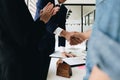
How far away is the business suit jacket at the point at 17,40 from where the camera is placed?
1.02 meters

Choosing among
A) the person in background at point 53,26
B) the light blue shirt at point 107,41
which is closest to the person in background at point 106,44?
the light blue shirt at point 107,41

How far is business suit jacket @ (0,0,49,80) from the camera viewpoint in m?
1.02

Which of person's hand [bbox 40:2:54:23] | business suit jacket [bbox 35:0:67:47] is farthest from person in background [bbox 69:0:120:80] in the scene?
business suit jacket [bbox 35:0:67:47]

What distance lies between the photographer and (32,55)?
115 cm

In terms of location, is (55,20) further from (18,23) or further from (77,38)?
(18,23)

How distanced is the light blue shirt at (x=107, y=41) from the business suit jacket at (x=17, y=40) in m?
0.56

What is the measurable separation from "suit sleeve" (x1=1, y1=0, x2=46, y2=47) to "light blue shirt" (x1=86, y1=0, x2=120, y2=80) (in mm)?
556

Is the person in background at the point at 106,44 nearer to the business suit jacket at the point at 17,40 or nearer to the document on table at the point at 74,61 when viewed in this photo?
the business suit jacket at the point at 17,40

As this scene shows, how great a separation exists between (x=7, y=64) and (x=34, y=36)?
0.21m

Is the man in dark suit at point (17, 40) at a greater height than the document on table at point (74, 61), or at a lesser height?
greater

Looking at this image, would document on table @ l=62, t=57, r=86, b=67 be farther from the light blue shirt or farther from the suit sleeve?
the light blue shirt

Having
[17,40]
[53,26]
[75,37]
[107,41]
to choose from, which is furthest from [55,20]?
[107,41]

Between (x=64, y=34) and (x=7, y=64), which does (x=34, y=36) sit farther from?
(x=64, y=34)

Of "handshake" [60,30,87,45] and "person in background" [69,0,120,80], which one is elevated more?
"person in background" [69,0,120,80]
